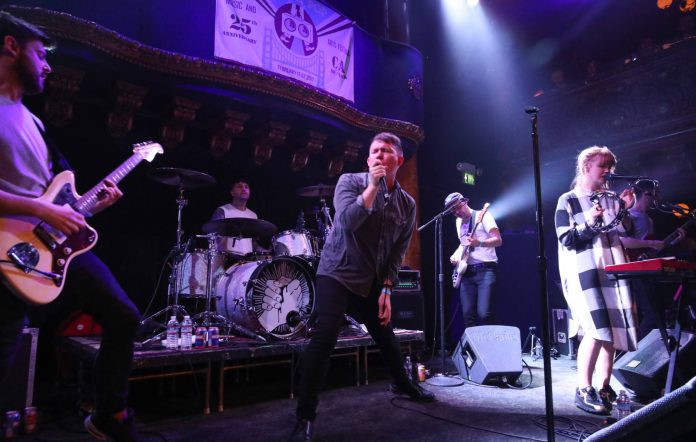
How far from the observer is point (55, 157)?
2281 millimetres

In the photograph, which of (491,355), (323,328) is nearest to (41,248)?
(323,328)

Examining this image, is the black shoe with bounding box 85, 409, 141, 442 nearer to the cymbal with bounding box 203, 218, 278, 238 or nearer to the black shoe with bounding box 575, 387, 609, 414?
the cymbal with bounding box 203, 218, 278, 238

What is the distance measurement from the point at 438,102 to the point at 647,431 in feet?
27.9

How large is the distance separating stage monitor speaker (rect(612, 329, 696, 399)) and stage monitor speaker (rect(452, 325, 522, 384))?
2.84ft

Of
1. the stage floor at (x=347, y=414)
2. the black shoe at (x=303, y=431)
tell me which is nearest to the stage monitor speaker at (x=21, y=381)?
the stage floor at (x=347, y=414)

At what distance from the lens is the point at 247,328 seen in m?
4.36

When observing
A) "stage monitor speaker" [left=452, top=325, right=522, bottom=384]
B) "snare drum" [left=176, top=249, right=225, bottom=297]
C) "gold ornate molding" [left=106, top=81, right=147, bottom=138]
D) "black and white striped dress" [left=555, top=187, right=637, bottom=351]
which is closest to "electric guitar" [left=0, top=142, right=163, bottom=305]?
"snare drum" [left=176, top=249, right=225, bottom=297]

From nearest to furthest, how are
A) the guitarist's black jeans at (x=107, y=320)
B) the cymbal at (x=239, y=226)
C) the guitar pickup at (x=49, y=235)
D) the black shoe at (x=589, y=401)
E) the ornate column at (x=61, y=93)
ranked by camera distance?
the guitar pickup at (x=49, y=235) < the guitarist's black jeans at (x=107, y=320) < the black shoe at (x=589, y=401) < the ornate column at (x=61, y=93) < the cymbal at (x=239, y=226)

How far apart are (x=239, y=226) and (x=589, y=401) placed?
350cm

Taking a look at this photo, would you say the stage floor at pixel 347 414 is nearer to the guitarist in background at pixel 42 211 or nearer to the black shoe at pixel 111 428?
the black shoe at pixel 111 428

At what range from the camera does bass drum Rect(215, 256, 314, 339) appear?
4.27 metres

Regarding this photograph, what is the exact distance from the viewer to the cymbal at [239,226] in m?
4.55

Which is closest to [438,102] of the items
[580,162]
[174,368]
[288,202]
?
[288,202]

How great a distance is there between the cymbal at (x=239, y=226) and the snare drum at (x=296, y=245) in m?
0.21
